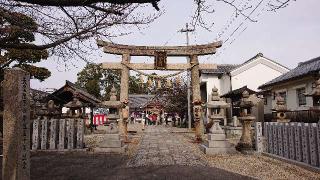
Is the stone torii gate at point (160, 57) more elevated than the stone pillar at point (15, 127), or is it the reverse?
the stone torii gate at point (160, 57)

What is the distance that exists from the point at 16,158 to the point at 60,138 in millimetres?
7462

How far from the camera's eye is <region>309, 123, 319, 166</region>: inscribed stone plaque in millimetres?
8016

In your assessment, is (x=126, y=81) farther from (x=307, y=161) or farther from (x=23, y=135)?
(x=23, y=135)

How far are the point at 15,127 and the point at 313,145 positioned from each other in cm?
663

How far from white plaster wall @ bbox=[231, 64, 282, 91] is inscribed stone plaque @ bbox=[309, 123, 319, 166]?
24472 mm

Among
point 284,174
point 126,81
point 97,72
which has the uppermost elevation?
point 97,72

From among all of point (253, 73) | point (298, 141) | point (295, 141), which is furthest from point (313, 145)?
point (253, 73)

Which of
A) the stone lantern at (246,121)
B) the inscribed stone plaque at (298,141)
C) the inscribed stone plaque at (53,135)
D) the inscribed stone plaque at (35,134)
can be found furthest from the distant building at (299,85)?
the inscribed stone plaque at (35,134)

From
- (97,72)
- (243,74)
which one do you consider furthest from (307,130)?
(97,72)

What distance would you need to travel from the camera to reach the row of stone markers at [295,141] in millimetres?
8070

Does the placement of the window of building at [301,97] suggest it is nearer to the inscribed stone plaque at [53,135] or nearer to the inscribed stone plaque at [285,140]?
the inscribed stone plaque at [285,140]

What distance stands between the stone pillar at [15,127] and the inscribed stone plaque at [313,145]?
6.38 meters

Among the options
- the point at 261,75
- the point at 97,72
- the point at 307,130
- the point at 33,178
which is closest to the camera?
the point at 33,178

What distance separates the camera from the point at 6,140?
5215 millimetres
